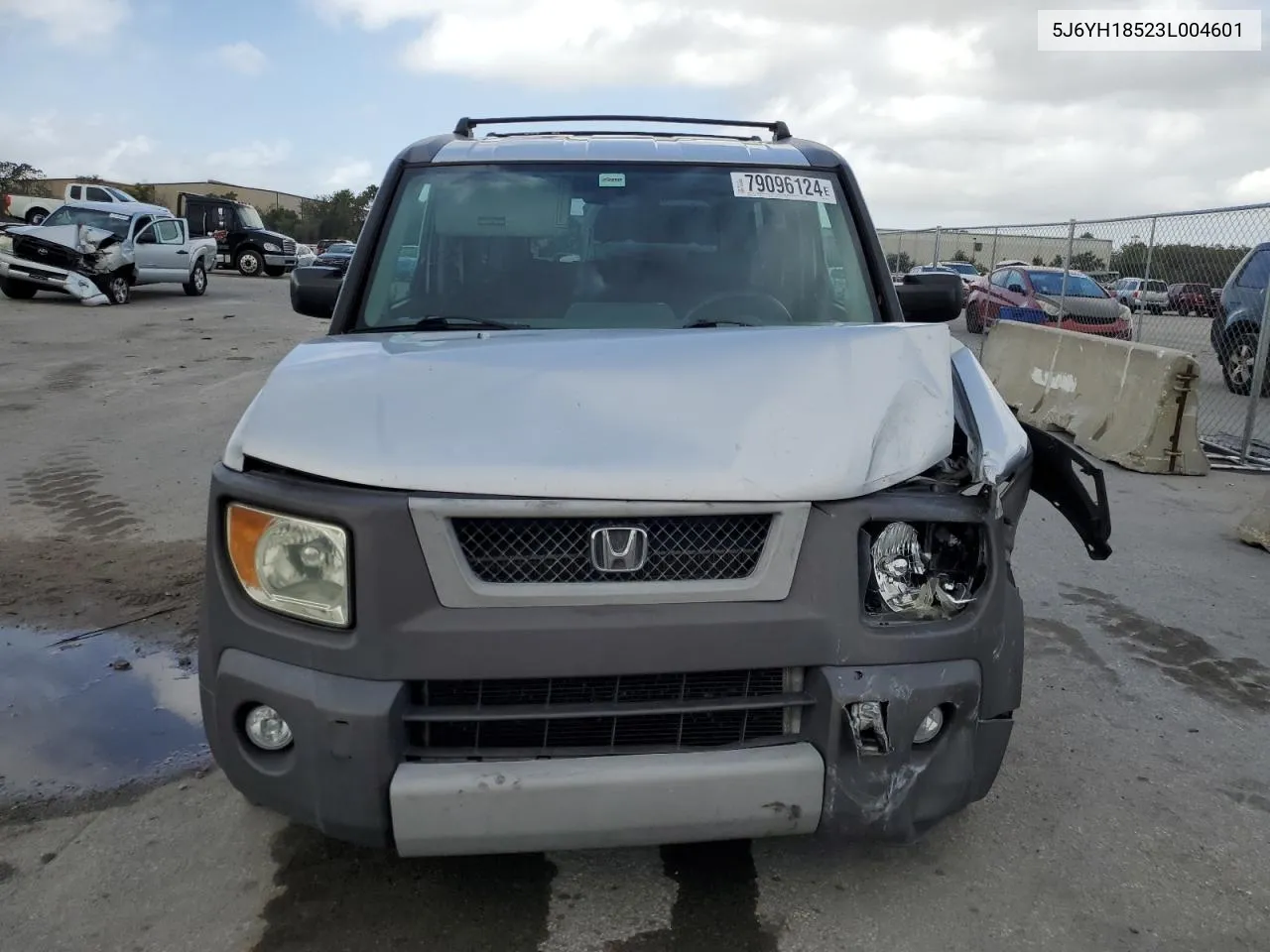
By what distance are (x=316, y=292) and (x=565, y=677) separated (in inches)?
81.6

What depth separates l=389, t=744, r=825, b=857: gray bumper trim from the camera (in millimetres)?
2166

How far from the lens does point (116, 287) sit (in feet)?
66.6

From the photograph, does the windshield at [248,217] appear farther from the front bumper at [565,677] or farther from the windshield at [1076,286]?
the front bumper at [565,677]

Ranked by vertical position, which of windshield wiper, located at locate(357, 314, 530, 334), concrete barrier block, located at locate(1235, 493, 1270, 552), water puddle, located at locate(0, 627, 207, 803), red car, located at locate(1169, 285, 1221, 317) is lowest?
water puddle, located at locate(0, 627, 207, 803)

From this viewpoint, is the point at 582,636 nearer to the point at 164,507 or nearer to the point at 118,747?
the point at 118,747

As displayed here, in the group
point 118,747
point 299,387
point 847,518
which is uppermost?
point 299,387

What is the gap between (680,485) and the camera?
221 cm

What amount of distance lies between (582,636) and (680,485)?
0.37 m

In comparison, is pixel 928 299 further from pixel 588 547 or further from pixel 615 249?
pixel 588 547

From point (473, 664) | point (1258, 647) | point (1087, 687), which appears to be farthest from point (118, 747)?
point (1258, 647)

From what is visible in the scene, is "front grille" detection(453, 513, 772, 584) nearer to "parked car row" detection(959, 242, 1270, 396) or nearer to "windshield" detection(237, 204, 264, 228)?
"parked car row" detection(959, 242, 1270, 396)

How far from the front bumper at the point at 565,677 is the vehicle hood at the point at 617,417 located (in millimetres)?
97

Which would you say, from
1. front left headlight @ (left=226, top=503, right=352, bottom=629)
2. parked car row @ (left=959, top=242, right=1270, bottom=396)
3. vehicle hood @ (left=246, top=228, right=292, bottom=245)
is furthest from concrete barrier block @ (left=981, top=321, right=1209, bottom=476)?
vehicle hood @ (left=246, top=228, right=292, bottom=245)

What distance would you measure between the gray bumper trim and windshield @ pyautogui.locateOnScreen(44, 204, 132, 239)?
2085 centimetres
